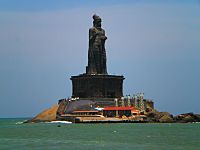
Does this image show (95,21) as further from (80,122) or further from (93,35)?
(80,122)

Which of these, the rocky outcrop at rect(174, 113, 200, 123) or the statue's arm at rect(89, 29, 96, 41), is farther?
the statue's arm at rect(89, 29, 96, 41)

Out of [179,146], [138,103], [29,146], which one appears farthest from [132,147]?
[138,103]

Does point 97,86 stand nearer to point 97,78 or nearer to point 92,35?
point 97,78

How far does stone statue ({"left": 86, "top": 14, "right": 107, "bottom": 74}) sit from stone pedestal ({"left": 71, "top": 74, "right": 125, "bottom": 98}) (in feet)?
7.35

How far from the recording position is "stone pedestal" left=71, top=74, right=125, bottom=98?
13088 cm

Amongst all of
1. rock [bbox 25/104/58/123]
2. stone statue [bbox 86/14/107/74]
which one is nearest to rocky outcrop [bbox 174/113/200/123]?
stone statue [bbox 86/14/107/74]

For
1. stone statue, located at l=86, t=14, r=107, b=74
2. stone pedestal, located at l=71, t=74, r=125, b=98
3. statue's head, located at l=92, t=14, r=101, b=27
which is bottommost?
stone pedestal, located at l=71, t=74, r=125, b=98

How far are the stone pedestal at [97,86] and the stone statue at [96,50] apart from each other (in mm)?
2241

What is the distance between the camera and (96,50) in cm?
13225

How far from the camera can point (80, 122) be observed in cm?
11762

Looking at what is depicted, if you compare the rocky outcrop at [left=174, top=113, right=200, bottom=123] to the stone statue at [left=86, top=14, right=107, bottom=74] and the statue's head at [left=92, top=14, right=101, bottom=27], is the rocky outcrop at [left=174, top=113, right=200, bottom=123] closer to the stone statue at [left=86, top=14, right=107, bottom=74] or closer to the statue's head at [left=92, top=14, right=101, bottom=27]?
the stone statue at [left=86, top=14, right=107, bottom=74]

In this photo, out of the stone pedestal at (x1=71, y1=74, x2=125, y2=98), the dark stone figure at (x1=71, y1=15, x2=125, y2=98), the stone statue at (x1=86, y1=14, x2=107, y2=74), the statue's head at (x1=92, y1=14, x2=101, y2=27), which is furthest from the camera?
the statue's head at (x1=92, y1=14, x2=101, y2=27)

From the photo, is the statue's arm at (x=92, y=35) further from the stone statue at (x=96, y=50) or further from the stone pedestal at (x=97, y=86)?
the stone pedestal at (x=97, y=86)

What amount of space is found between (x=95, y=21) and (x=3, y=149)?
292 feet
